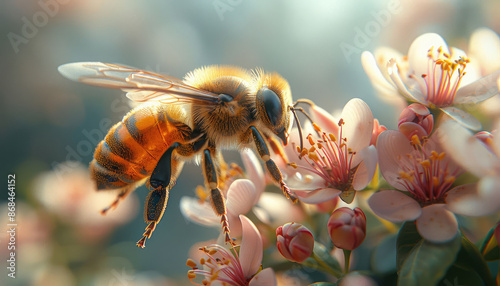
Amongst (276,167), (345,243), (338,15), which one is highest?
(338,15)

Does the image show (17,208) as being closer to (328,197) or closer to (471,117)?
(328,197)

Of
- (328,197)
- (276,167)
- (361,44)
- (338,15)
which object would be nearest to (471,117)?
(328,197)

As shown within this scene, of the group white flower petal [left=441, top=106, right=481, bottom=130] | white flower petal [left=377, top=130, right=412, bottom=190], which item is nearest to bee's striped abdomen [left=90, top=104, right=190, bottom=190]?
white flower petal [left=377, top=130, right=412, bottom=190]

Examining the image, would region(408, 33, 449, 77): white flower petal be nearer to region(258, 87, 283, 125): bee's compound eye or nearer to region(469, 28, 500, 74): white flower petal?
region(469, 28, 500, 74): white flower petal

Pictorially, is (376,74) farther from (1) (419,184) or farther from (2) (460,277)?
(2) (460,277)

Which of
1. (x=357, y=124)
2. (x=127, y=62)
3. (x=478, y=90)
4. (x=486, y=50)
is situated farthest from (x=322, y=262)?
(x=127, y=62)

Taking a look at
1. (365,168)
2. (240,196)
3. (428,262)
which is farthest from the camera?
(240,196)
